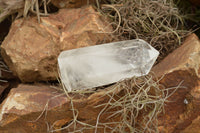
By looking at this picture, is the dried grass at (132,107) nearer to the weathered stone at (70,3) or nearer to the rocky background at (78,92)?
the rocky background at (78,92)

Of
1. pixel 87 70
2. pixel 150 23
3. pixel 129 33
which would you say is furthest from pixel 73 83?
pixel 150 23

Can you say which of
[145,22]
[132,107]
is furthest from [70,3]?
[132,107]

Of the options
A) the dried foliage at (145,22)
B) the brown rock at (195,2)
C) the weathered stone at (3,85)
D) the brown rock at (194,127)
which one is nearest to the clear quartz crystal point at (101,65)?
the dried foliage at (145,22)

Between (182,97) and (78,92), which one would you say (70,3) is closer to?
(78,92)

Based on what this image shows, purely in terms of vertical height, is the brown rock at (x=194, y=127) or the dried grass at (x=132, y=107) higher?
the dried grass at (x=132, y=107)

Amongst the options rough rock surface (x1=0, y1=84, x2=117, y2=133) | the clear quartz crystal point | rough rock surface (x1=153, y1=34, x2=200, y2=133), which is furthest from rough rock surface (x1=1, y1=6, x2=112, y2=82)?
rough rock surface (x1=153, y1=34, x2=200, y2=133)

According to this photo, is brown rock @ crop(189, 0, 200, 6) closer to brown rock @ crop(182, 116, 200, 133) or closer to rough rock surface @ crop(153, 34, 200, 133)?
rough rock surface @ crop(153, 34, 200, 133)

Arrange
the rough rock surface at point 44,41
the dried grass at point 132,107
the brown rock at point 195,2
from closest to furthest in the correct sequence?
the dried grass at point 132,107
the rough rock surface at point 44,41
the brown rock at point 195,2

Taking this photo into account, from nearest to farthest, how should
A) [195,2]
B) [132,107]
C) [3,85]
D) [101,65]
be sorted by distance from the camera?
1. [132,107]
2. [101,65]
3. [3,85]
4. [195,2]
